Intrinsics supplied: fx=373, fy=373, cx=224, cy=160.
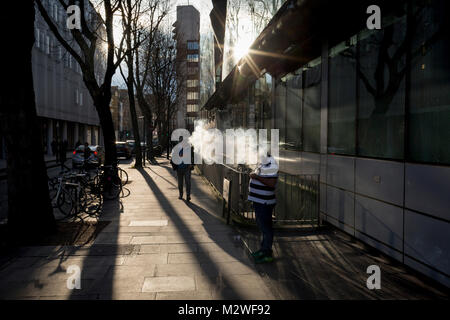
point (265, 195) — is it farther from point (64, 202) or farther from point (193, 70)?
point (193, 70)

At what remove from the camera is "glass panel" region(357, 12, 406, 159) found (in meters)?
5.66

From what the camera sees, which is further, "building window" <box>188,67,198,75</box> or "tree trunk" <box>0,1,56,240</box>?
"building window" <box>188,67,198,75</box>

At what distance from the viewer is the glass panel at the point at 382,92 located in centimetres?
566

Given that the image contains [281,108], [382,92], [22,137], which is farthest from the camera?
[281,108]

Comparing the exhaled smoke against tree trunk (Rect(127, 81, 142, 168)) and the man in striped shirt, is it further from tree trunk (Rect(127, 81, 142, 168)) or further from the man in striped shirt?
tree trunk (Rect(127, 81, 142, 168))

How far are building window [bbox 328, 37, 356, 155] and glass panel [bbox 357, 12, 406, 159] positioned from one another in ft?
0.92

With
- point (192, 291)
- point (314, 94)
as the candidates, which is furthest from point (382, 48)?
point (192, 291)

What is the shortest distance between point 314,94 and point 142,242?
17.7 feet

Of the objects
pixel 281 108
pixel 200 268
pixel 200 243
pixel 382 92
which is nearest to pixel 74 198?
pixel 200 243

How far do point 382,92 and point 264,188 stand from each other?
8.62 ft

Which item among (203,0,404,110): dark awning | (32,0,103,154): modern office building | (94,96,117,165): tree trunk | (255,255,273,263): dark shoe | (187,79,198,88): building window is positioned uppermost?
(187,79,198,88): building window

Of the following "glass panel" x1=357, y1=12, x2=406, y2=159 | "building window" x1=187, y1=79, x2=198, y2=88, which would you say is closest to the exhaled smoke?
"glass panel" x1=357, y1=12, x2=406, y2=159

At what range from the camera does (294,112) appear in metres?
10.5
